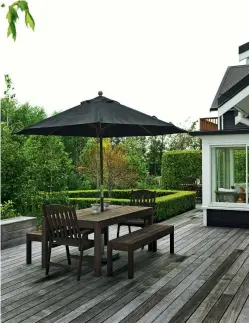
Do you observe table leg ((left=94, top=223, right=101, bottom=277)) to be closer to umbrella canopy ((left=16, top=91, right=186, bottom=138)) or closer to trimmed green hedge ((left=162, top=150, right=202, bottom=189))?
umbrella canopy ((left=16, top=91, right=186, bottom=138))

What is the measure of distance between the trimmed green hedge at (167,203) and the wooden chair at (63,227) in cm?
510

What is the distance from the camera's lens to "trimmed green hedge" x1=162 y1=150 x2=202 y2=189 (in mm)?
A: 16859

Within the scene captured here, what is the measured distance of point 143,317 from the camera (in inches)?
143

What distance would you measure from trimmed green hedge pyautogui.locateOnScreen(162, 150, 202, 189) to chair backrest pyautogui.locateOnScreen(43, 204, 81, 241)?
12.2 m

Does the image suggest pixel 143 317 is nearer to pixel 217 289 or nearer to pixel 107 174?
pixel 217 289

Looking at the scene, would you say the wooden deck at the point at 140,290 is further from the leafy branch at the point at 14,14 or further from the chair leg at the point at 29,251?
the leafy branch at the point at 14,14

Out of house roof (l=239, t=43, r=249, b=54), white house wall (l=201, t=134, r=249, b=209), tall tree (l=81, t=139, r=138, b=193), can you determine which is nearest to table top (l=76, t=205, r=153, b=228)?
white house wall (l=201, t=134, r=249, b=209)

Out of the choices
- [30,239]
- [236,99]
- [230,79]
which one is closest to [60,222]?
[30,239]

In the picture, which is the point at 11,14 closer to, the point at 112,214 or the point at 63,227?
the point at 63,227

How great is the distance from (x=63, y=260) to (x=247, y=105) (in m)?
7.57

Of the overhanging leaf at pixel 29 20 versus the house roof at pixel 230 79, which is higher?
the house roof at pixel 230 79

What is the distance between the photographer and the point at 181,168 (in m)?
17.0

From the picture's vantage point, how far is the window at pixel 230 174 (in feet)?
30.2

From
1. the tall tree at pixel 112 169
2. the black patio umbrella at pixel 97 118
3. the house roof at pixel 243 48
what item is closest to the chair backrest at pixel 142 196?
the black patio umbrella at pixel 97 118
